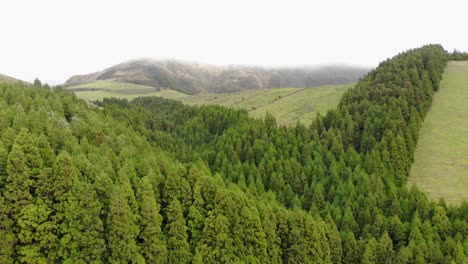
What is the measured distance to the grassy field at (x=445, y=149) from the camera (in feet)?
349

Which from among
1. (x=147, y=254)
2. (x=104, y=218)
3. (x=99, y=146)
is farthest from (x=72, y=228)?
(x=99, y=146)

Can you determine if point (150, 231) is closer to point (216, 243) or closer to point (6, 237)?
point (216, 243)

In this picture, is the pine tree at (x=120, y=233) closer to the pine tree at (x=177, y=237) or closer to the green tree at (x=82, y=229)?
the green tree at (x=82, y=229)

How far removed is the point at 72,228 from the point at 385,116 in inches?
4332

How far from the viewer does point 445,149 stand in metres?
126

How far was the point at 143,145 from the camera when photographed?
117750 mm

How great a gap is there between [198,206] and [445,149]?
91.4m

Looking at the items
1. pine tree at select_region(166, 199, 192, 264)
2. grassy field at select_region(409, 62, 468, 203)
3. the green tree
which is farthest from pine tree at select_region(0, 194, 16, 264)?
grassy field at select_region(409, 62, 468, 203)

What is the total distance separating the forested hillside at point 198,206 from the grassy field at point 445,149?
597cm

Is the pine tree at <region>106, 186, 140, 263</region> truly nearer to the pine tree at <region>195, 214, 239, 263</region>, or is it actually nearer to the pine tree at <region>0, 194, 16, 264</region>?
the pine tree at <region>195, 214, 239, 263</region>

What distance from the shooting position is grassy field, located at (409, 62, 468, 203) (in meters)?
106

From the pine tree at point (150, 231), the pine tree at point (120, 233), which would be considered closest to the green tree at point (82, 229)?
the pine tree at point (120, 233)

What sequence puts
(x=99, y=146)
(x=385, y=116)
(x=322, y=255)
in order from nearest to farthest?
(x=322, y=255) → (x=99, y=146) → (x=385, y=116)

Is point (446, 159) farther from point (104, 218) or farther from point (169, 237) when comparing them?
point (104, 218)
